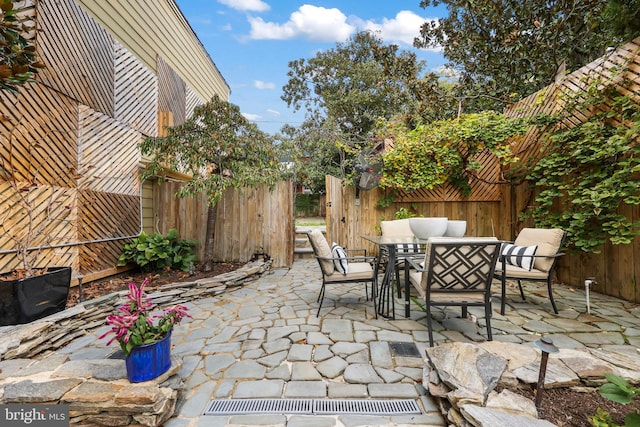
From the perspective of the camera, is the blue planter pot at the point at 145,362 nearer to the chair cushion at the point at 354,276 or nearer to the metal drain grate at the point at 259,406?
the metal drain grate at the point at 259,406

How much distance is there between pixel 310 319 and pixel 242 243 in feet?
8.75

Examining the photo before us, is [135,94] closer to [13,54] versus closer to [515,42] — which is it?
[13,54]

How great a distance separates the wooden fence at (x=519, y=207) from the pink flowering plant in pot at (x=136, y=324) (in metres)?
3.94

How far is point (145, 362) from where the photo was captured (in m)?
1.63

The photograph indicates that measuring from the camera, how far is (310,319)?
9.37ft

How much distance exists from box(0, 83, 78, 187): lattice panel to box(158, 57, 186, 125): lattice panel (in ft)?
6.93

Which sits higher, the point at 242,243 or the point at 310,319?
the point at 242,243

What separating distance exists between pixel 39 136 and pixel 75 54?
1.26m

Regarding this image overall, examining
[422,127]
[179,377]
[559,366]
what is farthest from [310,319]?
[422,127]

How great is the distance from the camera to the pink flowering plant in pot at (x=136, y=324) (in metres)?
1.59

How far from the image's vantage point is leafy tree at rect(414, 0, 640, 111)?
488cm

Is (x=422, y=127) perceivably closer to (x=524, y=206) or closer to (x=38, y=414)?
(x=524, y=206)

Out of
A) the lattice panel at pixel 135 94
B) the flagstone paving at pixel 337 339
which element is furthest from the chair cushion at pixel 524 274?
the lattice panel at pixel 135 94

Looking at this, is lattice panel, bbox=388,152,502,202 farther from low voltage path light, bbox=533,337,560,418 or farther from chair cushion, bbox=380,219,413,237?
low voltage path light, bbox=533,337,560,418
